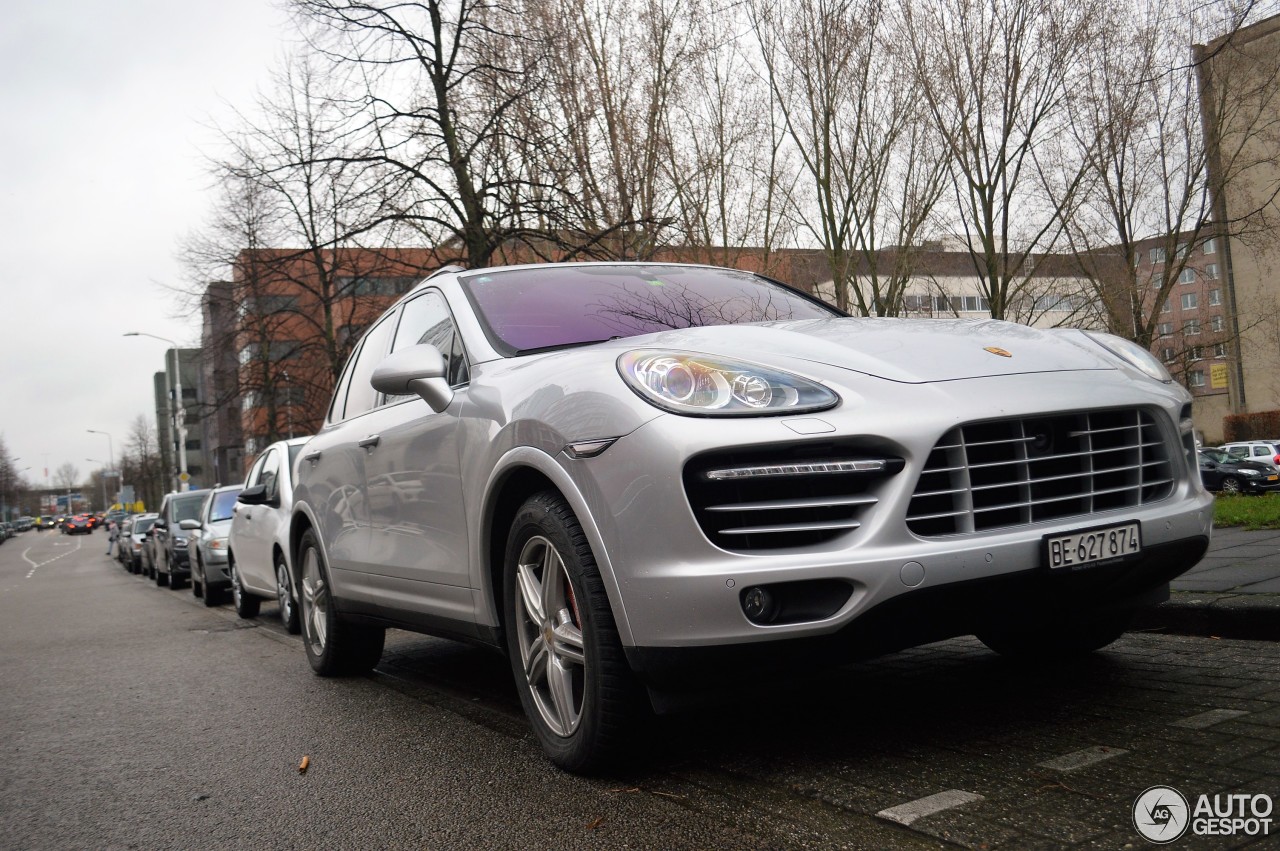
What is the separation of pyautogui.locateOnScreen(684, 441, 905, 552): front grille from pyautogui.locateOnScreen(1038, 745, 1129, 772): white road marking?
2.80ft

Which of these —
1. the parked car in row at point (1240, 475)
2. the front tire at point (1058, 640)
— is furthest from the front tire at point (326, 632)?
the parked car in row at point (1240, 475)

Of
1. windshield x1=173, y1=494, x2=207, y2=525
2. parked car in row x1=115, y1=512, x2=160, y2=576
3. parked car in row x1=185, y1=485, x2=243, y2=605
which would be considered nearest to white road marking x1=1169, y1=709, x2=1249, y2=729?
parked car in row x1=185, y1=485, x2=243, y2=605

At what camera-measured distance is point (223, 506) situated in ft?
49.9

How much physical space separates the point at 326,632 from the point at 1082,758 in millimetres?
3987

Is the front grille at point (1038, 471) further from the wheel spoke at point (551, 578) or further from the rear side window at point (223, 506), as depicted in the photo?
the rear side window at point (223, 506)

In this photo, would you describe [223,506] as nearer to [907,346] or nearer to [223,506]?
[223,506]

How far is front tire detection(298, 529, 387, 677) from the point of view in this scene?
5746mm

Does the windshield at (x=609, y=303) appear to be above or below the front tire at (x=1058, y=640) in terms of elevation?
above

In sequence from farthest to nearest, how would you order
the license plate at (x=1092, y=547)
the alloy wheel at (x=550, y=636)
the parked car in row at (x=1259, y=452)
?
the parked car in row at (x=1259, y=452)
the alloy wheel at (x=550, y=636)
the license plate at (x=1092, y=547)

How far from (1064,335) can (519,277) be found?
6.93ft

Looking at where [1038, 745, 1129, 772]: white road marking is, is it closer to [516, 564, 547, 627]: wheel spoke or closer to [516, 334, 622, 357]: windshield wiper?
[516, 564, 547, 627]: wheel spoke

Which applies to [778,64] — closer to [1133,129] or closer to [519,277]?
[1133,129]

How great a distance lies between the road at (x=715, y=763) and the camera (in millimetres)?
2768

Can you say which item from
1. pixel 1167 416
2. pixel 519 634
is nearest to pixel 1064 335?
pixel 1167 416
